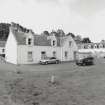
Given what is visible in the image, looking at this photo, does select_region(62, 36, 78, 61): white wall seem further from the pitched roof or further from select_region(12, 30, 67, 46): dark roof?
select_region(12, 30, 67, 46): dark roof

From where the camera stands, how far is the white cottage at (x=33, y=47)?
3234 cm

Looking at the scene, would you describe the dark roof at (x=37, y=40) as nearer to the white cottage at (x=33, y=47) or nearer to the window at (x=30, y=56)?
the white cottage at (x=33, y=47)

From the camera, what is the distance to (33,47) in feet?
111

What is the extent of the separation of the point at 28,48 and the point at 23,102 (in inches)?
980

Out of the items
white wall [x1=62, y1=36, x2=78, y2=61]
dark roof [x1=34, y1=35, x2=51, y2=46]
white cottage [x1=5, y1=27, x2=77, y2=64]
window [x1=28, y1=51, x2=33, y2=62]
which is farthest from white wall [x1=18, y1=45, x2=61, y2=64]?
white wall [x1=62, y1=36, x2=78, y2=61]

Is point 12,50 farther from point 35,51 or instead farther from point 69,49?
point 69,49

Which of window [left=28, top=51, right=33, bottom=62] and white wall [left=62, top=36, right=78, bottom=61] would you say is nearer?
window [left=28, top=51, right=33, bottom=62]

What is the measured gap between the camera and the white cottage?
32.3 m

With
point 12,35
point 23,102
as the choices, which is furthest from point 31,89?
point 12,35

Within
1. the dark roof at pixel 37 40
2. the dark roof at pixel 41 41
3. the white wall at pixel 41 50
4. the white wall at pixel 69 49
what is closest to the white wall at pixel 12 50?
the dark roof at pixel 37 40

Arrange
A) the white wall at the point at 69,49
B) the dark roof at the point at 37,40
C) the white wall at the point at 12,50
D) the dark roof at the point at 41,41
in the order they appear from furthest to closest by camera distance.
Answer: the white wall at the point at 69,49, the dark roof at the point at 41,41, the dark roof at the point at 37,40, the white wall at the point at 12,50

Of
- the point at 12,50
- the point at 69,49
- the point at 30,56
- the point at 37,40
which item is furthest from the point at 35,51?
the point at 69,49

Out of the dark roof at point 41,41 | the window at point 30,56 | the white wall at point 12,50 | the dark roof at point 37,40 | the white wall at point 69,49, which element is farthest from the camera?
the white wall at point 69,49

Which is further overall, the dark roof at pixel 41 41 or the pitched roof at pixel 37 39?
the dark roof at pixel 41 41
